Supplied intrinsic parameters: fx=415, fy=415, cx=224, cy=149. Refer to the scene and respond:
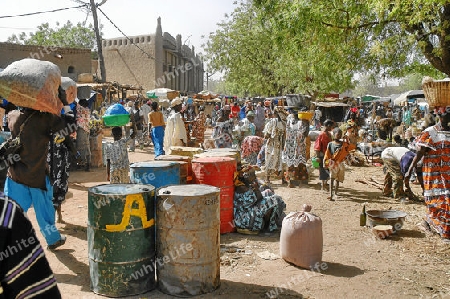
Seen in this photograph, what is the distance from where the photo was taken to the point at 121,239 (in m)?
3.83

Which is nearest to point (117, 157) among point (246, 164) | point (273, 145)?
point (246, 164)

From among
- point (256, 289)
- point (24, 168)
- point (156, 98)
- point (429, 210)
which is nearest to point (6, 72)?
point (24, 168)

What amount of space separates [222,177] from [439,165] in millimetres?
3207

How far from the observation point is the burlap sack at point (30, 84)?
4195 mm

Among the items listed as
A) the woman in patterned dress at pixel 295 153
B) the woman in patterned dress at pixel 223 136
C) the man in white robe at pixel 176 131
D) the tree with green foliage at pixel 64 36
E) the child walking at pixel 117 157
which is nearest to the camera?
the child walking at pixel 117 157

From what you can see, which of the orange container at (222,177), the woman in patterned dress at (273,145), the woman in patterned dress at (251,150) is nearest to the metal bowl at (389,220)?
the orange container at (222,177)

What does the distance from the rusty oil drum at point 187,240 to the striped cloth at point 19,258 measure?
2.53 metres

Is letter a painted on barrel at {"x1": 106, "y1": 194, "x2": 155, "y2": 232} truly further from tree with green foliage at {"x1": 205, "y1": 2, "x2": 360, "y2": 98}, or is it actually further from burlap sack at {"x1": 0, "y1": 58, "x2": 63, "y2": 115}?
tree with green foliage at {"x1": 205, "y1": 2, "x2": 360, "y2": 98}

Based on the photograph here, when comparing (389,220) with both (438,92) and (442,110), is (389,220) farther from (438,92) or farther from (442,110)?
(438,92)

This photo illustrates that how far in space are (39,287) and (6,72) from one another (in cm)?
349

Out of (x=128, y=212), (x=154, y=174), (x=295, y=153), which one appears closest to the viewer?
(x=128, y=212)

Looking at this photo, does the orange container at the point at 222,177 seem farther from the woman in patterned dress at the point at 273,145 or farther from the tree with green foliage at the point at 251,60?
the tree with green foliage at the point at 251,60

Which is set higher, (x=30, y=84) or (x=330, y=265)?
(x=30, y=84)

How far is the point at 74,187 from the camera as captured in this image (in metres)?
9.16
